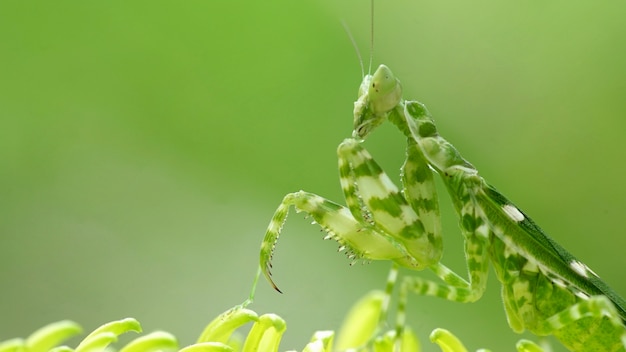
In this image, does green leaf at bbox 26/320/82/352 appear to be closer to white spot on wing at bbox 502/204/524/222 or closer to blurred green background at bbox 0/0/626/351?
white spot on wing at bbox 502/204/524/222

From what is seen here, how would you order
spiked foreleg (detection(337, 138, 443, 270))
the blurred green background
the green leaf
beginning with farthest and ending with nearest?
the blurred green background → spiked foreleg (detection(337, 138, 443, 270)) → the green leaf

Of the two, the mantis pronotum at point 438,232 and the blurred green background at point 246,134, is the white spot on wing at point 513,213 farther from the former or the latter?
the blurred green background at point 246,134

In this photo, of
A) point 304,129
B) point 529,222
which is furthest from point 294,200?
point 304,129

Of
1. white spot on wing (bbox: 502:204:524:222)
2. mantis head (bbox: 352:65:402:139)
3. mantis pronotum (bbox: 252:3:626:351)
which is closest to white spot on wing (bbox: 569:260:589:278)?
mantis pronotum (bbox: 252:3:626:351)

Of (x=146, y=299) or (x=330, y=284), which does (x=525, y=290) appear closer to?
(x=330, y=284)

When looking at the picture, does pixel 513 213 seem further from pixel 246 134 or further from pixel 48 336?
pixel 246 134

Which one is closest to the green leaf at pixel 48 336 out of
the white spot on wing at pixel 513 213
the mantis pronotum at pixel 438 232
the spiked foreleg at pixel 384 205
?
the mantis pronotum at pixel 438 232

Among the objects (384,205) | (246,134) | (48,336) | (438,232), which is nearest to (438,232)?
(438,232)
